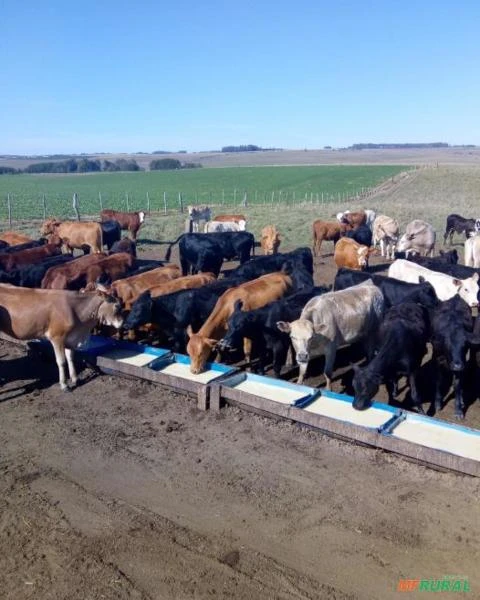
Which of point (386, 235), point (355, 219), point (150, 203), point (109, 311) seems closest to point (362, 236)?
point (386, 235)

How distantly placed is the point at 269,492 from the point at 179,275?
24.3ft

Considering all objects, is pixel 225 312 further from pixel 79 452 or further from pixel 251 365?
pixel 79 452

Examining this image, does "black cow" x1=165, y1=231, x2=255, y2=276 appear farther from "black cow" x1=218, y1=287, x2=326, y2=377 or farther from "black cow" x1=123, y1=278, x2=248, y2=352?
"black cow" x1=218, y1=287, x2=326, y2=377

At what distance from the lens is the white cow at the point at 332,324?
8.85 metres

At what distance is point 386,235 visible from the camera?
2112 centimetres

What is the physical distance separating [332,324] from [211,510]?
154 inches

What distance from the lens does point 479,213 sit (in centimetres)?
3478

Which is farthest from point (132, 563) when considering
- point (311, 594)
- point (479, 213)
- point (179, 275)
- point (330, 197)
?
point (330, 197)

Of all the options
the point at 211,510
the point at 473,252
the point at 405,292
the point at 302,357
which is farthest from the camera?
the point at 473,252

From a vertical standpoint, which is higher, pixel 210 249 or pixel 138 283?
pixel 210 249

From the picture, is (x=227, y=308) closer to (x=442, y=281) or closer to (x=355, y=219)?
(x=442, y=281)

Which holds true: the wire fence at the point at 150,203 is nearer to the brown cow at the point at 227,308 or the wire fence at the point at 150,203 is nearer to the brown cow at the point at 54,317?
the brown cow at the point at 227,308

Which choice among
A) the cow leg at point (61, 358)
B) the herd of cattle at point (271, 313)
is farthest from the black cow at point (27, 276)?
the cow leg at point (61, 358)

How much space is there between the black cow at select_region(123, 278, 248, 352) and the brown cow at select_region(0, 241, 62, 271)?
613cm
